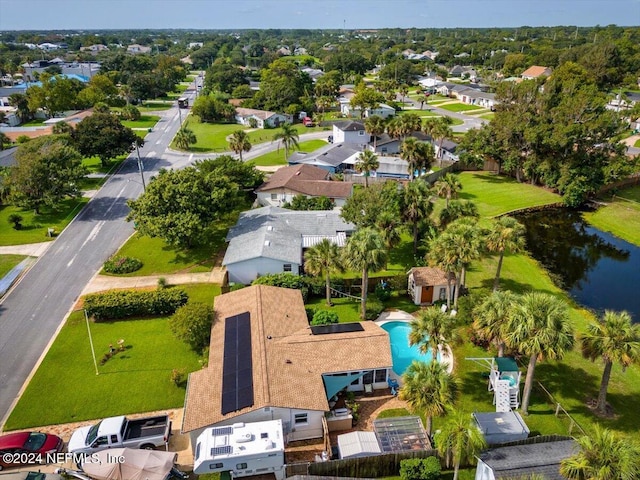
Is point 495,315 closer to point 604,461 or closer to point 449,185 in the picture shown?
point 604,461

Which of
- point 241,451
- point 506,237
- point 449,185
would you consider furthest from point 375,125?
point 241,451

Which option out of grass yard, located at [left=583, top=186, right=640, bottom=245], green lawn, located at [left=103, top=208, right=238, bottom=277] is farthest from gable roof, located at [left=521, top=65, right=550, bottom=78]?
green lawn, located at [left=103, top=208, right=238, bottom=277]

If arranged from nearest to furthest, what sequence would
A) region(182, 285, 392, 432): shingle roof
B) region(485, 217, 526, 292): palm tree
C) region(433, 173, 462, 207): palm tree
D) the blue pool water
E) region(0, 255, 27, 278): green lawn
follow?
region(182, 285, 392, 432): shingle roof
the blue pool water
region(485, 217, 526, 292): palm tree
region(0, 255, 27, 278): green lawn
region(433, 173, 462, 207): palm tree

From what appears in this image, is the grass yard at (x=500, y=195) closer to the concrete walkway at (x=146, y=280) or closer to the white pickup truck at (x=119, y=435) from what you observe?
the concrete walkway at (x=146, y=280)

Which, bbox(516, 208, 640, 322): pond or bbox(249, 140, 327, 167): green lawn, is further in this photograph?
bbox(249, 140, 327, 167): green lawn

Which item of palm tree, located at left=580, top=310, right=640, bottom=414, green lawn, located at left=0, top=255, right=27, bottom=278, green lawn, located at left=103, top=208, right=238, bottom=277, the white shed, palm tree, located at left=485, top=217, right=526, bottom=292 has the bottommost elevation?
green lawn, located at left=103, top=208, right=238, bottom=277

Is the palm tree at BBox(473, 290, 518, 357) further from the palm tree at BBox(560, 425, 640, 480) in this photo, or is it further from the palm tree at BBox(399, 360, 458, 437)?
the palm tree at BBox(560, 425, 640, 480)

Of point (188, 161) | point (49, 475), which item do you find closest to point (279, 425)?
point (49, 475)
